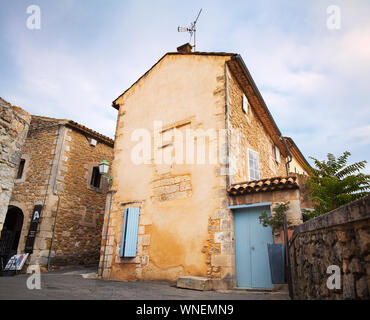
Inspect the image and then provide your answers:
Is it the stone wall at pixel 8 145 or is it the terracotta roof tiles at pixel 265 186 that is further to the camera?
the terracotta roof tiles at pixel 265 186

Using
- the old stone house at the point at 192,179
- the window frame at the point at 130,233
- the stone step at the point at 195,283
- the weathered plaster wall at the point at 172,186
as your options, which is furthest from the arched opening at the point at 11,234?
the stone step at the point at 195,283

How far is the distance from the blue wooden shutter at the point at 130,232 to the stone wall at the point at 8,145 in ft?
15.5

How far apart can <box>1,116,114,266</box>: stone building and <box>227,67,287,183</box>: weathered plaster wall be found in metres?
7.22

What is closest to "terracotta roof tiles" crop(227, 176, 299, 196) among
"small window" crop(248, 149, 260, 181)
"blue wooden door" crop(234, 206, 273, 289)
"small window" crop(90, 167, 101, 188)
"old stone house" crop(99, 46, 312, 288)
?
"old stone house" crop(99, 46, 312, 288)

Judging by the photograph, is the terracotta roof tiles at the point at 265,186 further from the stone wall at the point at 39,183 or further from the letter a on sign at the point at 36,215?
the letter a on sign at the point at 36,215

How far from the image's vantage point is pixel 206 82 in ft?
27.5

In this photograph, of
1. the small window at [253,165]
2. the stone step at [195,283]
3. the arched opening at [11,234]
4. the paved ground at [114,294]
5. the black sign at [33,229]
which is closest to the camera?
the paved ground at [114,294]

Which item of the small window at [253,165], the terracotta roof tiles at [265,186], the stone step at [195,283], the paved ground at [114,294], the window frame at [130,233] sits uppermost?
the small window at [253,165]

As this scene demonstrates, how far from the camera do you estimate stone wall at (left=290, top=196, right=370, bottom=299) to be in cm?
177

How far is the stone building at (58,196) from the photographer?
34.2 feet

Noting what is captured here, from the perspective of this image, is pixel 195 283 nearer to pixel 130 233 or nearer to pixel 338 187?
pixel 130 233

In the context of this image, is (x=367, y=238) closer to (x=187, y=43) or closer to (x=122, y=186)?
(x=122, y=186)

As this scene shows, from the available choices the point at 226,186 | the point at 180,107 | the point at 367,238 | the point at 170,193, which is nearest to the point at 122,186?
the point at 170,193

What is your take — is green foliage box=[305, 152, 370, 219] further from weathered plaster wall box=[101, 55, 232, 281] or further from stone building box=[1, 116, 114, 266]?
stone building box=[1, 116, 114, 266]
